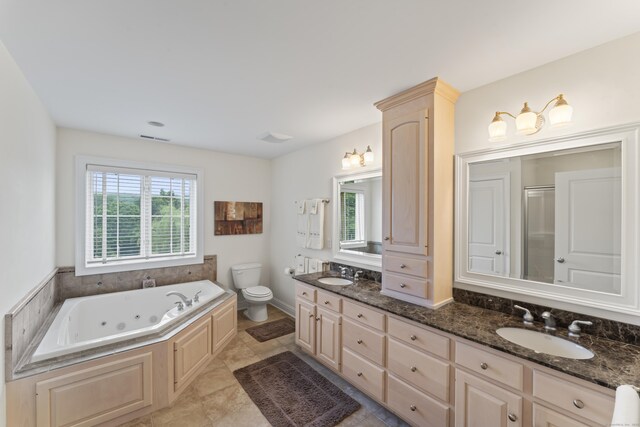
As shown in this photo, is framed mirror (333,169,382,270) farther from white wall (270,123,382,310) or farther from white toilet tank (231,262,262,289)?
white toilet tank (231,262,262,289)

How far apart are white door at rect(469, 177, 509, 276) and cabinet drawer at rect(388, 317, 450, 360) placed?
0.66 meters

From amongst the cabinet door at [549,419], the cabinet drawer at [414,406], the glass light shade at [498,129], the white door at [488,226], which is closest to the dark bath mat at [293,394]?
the cabinet drawer at [414,406]

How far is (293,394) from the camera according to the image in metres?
2.30

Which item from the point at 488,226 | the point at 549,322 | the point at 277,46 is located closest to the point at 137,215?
the point at 277,46

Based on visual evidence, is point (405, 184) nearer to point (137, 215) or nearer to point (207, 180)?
point (207, 180)

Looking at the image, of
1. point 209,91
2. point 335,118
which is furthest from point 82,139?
point 335,118

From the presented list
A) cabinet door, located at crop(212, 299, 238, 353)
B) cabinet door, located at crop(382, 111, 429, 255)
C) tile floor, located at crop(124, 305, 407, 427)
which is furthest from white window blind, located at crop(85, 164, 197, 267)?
cabinet door, located at crop(382, 111, 429, 255)

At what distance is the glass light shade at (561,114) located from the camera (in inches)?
61.2

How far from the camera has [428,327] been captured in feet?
5.81

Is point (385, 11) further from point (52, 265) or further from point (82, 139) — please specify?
point (52, 265)

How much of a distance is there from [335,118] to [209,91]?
3.89 ft

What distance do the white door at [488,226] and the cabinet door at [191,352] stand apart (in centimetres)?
249

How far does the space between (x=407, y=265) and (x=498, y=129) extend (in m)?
1.16

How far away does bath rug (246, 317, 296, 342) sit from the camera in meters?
3.36
